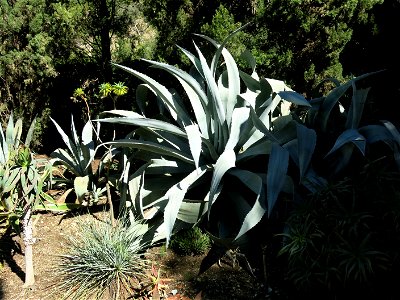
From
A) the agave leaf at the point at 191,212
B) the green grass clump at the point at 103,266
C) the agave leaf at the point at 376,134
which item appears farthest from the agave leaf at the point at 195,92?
the agave leaf at the point at 376,134

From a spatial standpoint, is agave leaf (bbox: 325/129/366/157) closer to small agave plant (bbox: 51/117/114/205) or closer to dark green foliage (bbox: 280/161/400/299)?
dark green foliage (bbox: 280/161/400/299)

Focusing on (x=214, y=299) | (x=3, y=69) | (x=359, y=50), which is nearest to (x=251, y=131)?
(x=214, y=299)

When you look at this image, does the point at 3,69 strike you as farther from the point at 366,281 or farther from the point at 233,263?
the point at 366,281

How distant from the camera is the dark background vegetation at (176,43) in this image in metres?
4.37

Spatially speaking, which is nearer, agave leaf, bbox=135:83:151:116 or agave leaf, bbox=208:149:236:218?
agave leaf, bbox=208:149:236:218

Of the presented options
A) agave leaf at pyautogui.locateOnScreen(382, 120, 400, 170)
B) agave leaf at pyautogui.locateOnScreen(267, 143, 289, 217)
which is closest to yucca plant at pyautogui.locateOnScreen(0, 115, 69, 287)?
agave leaf at pyautogui.locateOnScreen(267, 143, 289, 217)

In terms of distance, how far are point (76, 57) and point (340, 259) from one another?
16.2 ft

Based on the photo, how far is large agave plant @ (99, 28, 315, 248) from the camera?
2701 mm

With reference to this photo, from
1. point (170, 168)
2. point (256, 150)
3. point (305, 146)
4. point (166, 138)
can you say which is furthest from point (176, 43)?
point (305, 146)

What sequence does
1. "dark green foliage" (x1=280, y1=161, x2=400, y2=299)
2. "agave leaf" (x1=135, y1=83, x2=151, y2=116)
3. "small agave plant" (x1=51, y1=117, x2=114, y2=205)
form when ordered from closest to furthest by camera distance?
"dark green foliage" (x1=280, y1=161, x2=400, y2=299)
"agave leaf" (x1=135, y1=83, x2=151, y2=116)
"small agave plant" (x1=51, y1=117, x2=114, y2=205)

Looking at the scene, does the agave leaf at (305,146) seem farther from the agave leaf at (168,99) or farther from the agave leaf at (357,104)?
the agave leaf at (168,99)

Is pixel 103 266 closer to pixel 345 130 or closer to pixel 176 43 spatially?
pixel 345 130

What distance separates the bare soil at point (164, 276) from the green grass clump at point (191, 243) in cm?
4

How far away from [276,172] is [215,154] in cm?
60
